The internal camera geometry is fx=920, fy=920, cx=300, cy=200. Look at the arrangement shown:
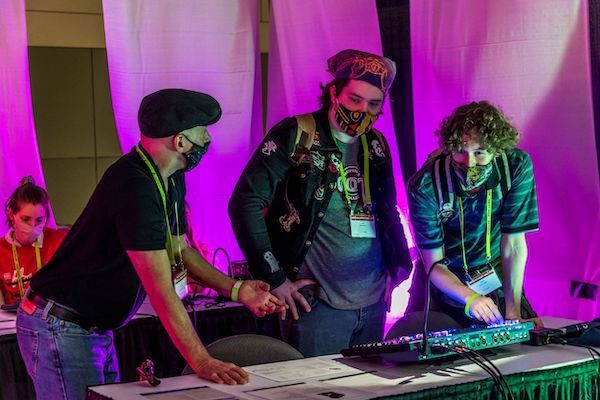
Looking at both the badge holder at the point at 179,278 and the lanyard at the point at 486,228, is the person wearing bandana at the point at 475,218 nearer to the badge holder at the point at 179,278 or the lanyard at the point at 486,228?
the lanyard at the point at 486,228

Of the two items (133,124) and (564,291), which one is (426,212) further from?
(133,124)

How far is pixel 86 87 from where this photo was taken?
6141 mm

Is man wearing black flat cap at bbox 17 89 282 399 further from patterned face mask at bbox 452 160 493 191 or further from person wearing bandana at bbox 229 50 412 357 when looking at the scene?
patterned face mask at bbox 452 160 493 191

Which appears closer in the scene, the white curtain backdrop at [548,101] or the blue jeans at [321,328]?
the blue jeans at [321,328]

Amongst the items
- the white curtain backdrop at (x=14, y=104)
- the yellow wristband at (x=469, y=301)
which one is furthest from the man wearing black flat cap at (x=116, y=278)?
the white curtain backdrop at (x=14, y=104)

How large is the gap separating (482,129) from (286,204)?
68 centimetres

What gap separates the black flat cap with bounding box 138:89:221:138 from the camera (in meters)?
2.33

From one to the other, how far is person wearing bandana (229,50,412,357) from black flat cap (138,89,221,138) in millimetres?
611

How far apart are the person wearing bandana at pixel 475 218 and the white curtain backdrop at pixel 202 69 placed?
143 centimetres

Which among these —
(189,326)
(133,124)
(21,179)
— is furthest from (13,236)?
(189,326)

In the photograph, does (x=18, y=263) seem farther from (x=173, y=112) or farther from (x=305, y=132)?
(x=173, y=112)

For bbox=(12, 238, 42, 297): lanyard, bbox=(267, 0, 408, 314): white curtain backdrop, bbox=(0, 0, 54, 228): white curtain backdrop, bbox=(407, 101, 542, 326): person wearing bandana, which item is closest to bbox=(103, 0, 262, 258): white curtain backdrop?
bbox=(267, 0, 408, 314): white curtain backdrop

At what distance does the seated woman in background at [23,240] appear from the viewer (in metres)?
3.89

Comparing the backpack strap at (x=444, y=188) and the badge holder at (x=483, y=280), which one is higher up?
the backpack strap at (x=444, y=188)
